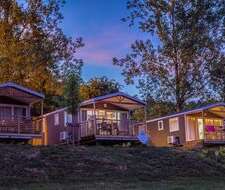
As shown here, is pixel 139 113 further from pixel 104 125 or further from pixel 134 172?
pixel 134 172

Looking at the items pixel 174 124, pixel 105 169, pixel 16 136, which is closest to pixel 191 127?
pixel 174 124

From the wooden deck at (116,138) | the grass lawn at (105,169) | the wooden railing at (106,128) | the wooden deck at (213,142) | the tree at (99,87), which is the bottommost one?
the grass lawn at (105,169)

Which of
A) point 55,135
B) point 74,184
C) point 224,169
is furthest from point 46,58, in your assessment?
point 74,184

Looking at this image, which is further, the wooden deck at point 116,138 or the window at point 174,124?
the window at point 174,124

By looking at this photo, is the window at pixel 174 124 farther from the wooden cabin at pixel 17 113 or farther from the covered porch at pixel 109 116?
the wooden cabin at pixel 17 113

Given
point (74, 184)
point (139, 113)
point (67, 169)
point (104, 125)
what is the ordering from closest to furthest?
point (74, 184)
point (67, 169)
point (104, 125)
point (139, 113)

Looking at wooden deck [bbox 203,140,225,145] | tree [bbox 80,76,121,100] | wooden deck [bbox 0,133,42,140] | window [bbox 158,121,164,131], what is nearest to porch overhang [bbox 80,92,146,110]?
wooden deck [bbox 0,133,42,140]

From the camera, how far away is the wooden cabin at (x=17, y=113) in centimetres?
3269

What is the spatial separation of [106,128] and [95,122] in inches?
37.9

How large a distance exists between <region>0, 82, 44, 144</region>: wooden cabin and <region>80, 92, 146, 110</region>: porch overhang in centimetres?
385

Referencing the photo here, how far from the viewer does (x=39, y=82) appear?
49.7 meters

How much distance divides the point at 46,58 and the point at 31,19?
3.47 metres

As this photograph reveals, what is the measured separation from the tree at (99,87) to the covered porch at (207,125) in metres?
15.6

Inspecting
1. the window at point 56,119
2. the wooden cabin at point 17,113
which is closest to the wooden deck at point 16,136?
the wooden cabin at point 17,113
